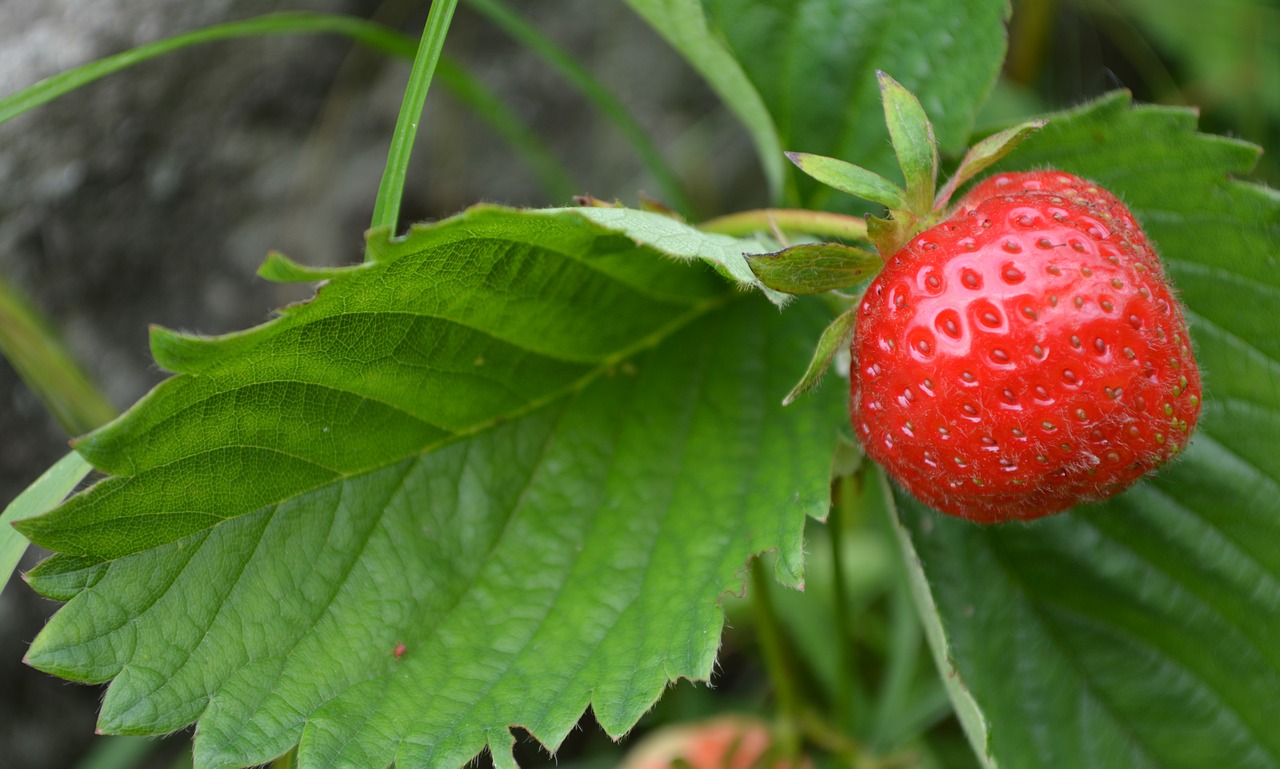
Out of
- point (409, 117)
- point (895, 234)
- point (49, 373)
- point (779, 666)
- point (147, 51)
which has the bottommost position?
point (779, 666)

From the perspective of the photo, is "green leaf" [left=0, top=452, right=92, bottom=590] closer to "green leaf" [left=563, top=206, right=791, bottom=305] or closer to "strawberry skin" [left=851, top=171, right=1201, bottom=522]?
"green leaf" [left=563, top=206, right=791, bottom=305]

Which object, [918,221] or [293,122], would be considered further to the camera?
[293,122]

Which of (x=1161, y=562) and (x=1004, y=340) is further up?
(x=1004, y=340)

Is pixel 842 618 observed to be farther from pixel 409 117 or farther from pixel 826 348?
pixel 409 117

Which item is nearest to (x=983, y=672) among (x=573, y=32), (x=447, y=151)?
(x=447, y=151)

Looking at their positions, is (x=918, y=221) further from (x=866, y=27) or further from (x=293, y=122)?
(x=293, y=122)

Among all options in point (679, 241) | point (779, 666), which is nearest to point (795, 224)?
point (679, 241)

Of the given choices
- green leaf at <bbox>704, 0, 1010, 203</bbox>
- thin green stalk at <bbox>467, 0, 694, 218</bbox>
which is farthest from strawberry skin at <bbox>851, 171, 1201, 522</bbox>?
thin green stalk at <bbox>467, 0, 694, 218</bbox>
